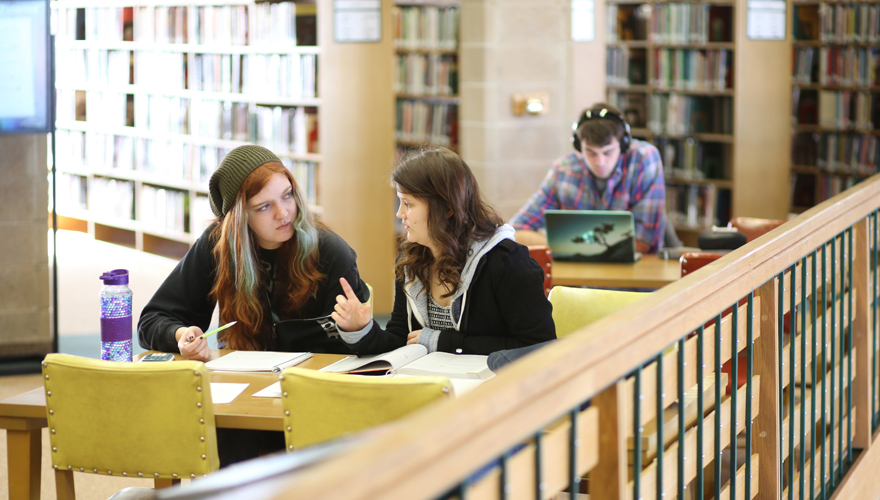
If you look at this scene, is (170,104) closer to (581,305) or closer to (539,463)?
(581,305)

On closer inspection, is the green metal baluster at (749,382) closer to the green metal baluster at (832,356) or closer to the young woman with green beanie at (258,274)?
the green metal baluster at (832,356)

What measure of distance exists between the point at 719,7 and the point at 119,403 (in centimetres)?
569

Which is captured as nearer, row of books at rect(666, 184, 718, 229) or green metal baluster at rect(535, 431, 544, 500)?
green metal baluster at rect(535, 431, 544, 500)

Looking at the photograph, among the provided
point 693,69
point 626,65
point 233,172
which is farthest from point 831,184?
point 233,172

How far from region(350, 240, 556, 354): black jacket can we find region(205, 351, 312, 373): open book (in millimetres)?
153

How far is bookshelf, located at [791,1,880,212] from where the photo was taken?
20.8ft

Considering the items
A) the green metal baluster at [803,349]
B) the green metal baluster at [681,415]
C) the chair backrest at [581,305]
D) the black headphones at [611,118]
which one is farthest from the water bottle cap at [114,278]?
the black headphones at [611,118]

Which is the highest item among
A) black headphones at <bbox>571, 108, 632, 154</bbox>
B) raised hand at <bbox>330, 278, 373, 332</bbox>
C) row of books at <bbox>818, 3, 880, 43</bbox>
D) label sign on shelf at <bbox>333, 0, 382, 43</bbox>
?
row of books at <bbox>818, 3, 880, 43</bbox>

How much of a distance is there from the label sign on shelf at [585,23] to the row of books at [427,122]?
2.99 feet

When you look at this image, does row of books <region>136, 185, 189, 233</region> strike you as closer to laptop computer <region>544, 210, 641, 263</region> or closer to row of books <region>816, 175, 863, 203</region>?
laptop computer <region>544, 210, 641, 263</region>

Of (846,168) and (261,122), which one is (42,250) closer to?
(261,122)

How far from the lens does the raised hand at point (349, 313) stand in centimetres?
224

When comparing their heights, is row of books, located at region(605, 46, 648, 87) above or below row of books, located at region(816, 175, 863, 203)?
above

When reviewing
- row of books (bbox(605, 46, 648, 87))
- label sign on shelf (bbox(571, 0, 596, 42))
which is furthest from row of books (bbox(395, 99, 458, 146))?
row of books (bbox(605, 46, 648, 87))
